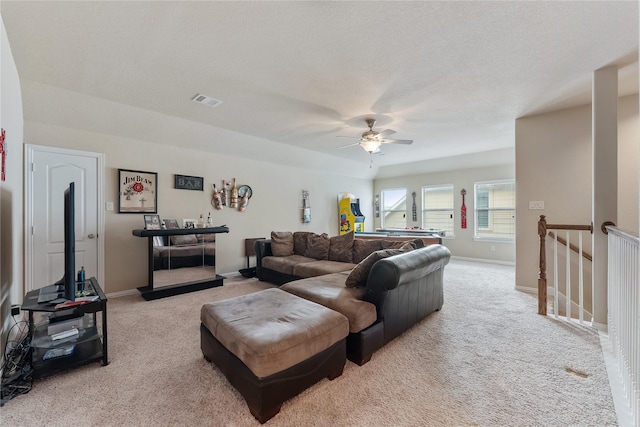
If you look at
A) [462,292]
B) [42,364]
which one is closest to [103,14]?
[42,364]

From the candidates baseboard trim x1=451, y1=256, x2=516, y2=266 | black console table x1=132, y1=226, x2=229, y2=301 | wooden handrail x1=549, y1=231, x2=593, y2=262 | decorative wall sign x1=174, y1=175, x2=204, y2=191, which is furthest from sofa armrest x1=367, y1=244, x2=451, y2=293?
baseboard trim x1=451, y1=256, x2=516, y2=266

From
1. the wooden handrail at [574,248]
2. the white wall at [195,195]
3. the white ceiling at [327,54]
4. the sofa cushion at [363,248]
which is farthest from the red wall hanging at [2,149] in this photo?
the wooden handrail at [574,248]

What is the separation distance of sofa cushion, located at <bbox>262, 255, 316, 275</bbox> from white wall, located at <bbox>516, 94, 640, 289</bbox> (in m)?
3.32

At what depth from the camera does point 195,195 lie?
4.68 metres

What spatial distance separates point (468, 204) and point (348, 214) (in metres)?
3.07

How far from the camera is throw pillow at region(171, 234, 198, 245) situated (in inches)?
159

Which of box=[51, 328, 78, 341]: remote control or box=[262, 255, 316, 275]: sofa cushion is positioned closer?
box=[51, 328, 78, 341]: remote control

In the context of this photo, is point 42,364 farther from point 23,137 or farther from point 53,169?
point 23,137

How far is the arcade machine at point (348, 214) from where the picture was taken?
286 inches

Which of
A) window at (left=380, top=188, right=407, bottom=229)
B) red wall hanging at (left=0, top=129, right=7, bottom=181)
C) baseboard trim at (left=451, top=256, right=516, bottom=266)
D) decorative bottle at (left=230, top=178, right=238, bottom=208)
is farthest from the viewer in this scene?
window at (left=380, top=188, right=407, bottom=229)

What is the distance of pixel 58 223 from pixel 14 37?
2274mm

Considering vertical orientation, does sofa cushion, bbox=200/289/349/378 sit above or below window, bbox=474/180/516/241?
below

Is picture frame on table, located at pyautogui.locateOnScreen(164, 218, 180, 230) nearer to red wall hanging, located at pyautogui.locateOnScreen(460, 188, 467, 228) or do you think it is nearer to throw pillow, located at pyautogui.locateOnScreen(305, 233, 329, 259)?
throw pillow, located at pyautogui.locateOnScreen(305, 233, 329, 259)

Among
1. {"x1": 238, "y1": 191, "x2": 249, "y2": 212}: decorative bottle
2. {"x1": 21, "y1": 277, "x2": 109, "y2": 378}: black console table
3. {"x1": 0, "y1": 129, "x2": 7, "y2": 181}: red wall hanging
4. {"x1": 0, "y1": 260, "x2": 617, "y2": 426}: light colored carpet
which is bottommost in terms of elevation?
{"x1": 0, "y1": 260, "x2": 617, "y2": 426}: light colored carpet
